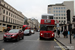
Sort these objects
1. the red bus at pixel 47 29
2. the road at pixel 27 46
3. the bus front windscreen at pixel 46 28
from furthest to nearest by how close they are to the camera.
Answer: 1. the bus front windscreen at pixel 46 28
2. the red bus at pixel 47 29
3. the road at pixel 27 46

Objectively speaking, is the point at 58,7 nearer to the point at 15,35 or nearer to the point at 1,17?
the point at 1,17

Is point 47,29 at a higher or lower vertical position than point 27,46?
higher

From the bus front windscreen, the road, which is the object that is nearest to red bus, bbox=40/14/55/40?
the bus front windscreen

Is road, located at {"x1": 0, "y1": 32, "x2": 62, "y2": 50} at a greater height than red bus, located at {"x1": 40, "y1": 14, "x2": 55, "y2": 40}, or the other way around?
red bus, located at {"x1": 40, "y1": 14, "x2": 55, "y2": 40}

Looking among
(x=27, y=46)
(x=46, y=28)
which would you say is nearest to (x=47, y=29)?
(x=46, y=28)

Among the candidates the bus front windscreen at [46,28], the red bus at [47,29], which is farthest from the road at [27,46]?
the bus front windscreen at [46,28]

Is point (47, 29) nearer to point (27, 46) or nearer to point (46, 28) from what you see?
point (46, 28)

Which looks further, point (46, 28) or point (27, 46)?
point (46, 28)

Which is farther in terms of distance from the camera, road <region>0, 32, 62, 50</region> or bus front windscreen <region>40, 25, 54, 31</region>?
bus front windscreen <region>40, 25, 54, 31</region>

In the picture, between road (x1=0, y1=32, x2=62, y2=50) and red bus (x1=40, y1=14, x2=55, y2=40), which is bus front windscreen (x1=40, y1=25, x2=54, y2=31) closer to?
red bus (x1=40, y1=14, x2=55, y2=40)

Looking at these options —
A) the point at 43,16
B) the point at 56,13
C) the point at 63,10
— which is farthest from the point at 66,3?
the point at 43,16

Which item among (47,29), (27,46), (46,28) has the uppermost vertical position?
(46,28)

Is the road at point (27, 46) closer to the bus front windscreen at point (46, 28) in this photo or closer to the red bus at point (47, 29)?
the red bus at point (47, 29)

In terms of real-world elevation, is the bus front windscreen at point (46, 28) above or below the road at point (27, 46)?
above
